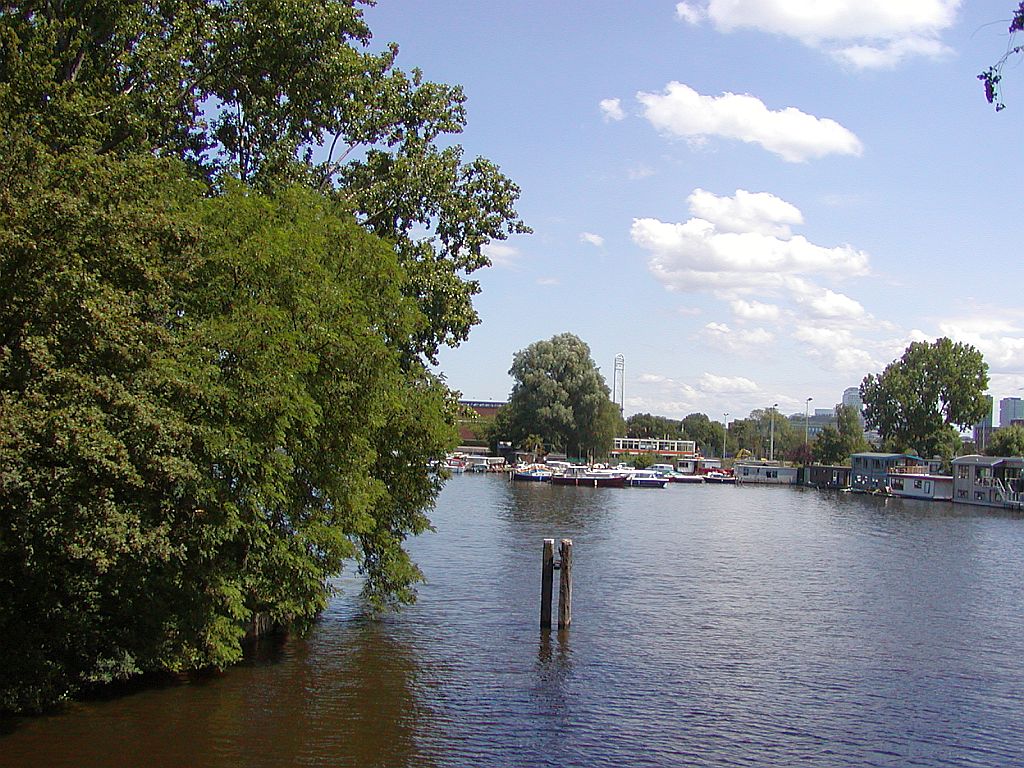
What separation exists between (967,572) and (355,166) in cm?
3330

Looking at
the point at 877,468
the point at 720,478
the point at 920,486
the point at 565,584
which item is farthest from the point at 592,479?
the point at 565,584

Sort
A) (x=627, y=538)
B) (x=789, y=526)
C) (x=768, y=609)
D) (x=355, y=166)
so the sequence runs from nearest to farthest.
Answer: (x=355, y=166), (x=768, y=609), (x=627, y=538), (x=789, y=526)

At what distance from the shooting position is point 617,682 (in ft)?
75.3

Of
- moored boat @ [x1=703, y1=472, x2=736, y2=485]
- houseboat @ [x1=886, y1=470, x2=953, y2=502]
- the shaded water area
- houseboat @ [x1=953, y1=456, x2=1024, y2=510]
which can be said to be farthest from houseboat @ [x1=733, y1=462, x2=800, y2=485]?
the shaded water area

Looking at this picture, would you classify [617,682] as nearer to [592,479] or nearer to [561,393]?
[592,479]

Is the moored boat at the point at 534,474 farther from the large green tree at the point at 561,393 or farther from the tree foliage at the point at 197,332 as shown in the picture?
the tree foliage at the point at 197,332

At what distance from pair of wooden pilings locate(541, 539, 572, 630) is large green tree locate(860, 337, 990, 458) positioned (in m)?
128

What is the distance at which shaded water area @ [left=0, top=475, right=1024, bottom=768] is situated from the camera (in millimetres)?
17797

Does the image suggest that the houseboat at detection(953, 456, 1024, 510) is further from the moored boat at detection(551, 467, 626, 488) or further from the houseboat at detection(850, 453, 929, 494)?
the moored boat at detection(551, 467, 626, 488)

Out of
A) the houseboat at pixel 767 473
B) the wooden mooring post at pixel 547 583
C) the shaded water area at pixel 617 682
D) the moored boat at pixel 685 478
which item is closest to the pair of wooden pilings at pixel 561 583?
the wooden mooring post at pixel 547 583

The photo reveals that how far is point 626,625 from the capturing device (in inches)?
1170

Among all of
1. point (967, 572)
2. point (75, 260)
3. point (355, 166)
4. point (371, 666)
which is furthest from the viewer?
point (967, 572)

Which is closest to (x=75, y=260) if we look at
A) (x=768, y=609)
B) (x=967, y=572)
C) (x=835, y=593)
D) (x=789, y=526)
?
(x=768, y=609)

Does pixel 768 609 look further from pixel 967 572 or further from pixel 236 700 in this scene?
pixel 236 700
